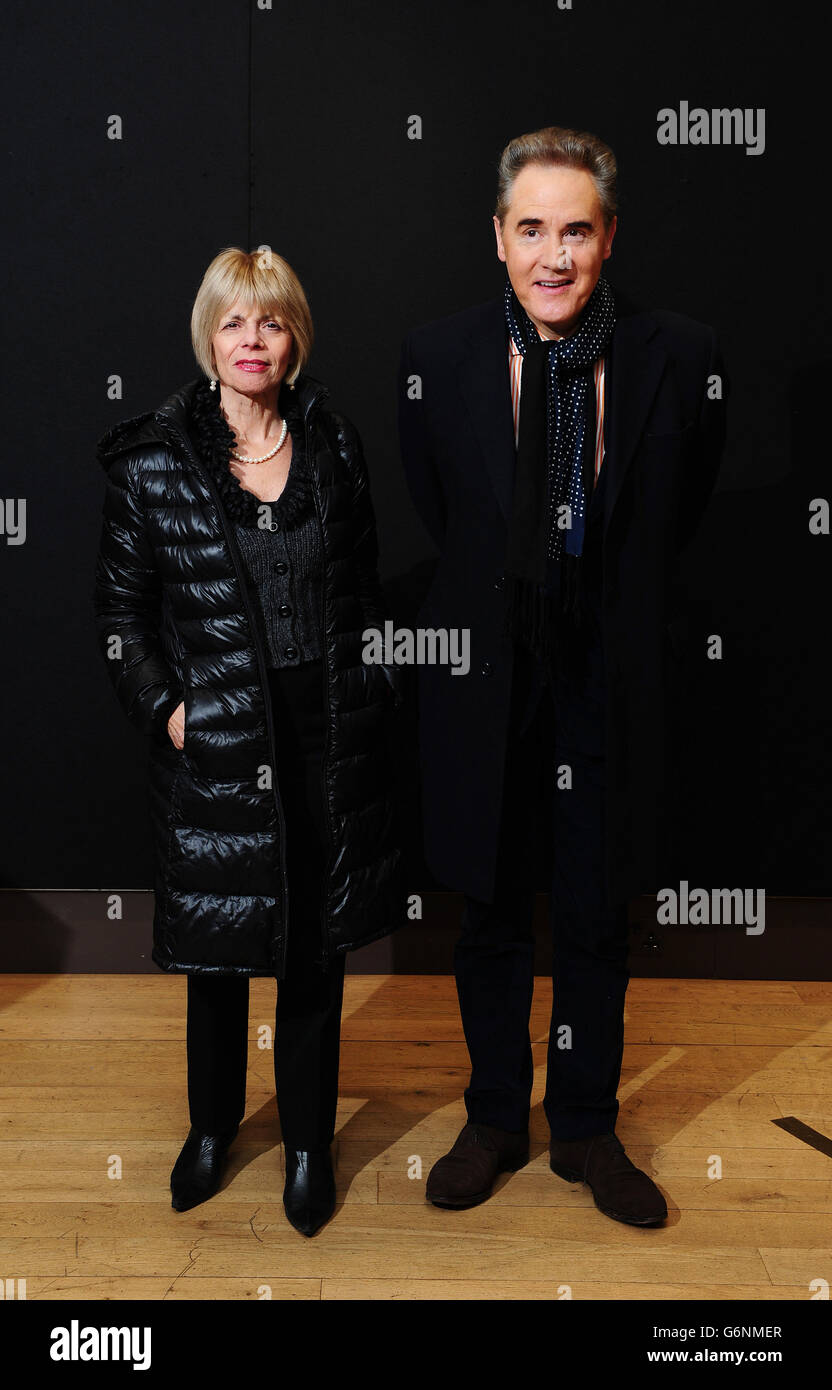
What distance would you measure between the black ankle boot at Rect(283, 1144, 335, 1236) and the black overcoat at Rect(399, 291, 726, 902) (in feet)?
1.81

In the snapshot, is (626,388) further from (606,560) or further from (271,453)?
(271,453)

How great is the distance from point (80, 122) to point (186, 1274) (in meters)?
2.70

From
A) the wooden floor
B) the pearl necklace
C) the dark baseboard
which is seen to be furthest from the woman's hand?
the dark baseboard

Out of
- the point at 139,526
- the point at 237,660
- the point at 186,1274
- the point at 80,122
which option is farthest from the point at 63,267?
the point at 186,1274

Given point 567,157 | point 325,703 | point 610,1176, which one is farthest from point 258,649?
point 610,1176

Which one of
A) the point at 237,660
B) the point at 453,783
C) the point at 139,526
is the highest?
the point at 139,526

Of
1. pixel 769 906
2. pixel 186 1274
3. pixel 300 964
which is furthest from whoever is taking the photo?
pixel 769 906

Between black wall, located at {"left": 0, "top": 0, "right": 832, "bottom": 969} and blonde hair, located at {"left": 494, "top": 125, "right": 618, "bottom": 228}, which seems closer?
blonde hair, located at {"left": 494, "top": 125, "right": 618, "bottom": 228}

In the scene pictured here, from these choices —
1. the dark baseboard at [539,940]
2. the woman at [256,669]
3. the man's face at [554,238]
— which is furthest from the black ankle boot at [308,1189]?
the man's face at [554,238]

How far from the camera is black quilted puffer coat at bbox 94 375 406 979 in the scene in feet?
7.25

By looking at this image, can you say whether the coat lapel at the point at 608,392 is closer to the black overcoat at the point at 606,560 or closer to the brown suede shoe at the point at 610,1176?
the black overcoat at the point at 606,560

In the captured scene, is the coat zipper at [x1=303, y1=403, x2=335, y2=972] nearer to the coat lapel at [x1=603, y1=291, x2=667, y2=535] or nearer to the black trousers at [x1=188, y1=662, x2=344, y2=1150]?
the black trousers at [x1=188, y1=662, x2=344, y2=1150]

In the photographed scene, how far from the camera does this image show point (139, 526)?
2262mm

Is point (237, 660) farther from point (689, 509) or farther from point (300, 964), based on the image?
point (689, 509)
